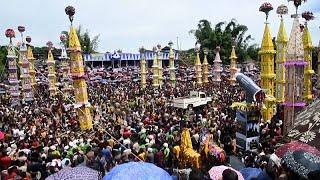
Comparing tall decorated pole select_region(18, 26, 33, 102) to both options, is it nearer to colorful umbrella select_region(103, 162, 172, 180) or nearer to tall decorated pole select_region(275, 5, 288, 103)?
tall decorated pole select_region(275, 5, 288, 103)

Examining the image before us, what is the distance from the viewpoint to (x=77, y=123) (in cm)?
2103

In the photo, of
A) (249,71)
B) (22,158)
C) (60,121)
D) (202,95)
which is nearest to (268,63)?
(202,95)

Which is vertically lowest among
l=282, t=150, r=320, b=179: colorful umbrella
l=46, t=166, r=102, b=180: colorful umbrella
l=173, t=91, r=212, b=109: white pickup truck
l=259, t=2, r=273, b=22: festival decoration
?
l=173, t=91, r=212, b=109: white pickup truck

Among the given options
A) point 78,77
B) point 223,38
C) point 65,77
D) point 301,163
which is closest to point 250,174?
point 301,163

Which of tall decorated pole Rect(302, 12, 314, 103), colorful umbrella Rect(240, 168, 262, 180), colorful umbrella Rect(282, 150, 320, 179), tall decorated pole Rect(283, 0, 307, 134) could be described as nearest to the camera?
colorful umbrella Rect(282, 150, 320, 179)

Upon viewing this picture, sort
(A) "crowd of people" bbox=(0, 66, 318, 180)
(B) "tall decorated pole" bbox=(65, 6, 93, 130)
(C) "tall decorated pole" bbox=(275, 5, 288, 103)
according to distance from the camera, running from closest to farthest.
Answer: (A) "crowd of people" bbox=(0, 66, 318, 180), (B) "tall decorated pole" bbox=(65, 6, 93, 130), (C) "tall decorated pole" bbox=(275, 5, 288, 103)

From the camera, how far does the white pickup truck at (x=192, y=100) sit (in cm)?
2658

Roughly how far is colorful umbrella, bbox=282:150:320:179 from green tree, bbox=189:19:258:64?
50.6 meters

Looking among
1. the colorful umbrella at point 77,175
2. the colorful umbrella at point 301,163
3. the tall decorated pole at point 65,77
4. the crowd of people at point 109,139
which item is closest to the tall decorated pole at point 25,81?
the crowd of people at point 109,139

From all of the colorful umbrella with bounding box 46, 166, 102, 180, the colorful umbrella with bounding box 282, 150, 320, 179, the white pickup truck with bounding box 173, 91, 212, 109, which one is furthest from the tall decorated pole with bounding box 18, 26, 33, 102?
the colorful umbrella with bounding box 282, 150, 320, 179

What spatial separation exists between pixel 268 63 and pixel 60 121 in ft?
37.8

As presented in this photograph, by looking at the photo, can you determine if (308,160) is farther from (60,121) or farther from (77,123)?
(60,121)

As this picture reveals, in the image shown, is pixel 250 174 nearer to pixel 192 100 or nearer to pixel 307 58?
pixel 307 58

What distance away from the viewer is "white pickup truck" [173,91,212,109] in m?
26.6
